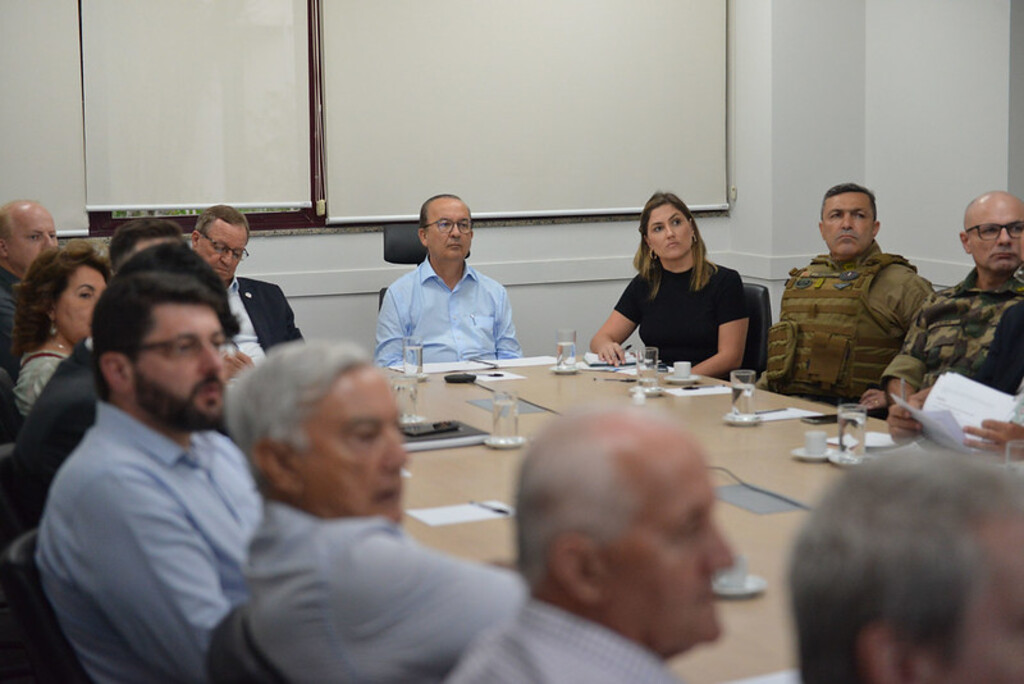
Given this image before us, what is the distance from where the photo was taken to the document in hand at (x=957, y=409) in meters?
3.02

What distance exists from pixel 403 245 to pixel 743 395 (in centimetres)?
264

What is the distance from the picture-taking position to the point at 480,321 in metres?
5.38

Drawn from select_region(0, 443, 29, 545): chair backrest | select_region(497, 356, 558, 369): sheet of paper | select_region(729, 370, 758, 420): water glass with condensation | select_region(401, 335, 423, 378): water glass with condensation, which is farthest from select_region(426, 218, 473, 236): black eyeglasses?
select_region(0, 443, 29, 545): chair backrest

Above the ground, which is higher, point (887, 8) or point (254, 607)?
point (887, 8)

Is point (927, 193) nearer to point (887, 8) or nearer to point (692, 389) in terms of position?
point (887, 8)

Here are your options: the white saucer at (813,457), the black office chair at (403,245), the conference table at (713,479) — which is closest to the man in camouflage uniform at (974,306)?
the conference table at (713,479)

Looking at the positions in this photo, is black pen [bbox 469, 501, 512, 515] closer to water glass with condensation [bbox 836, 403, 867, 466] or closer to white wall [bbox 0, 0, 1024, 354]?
water glass with condensation [bbox 836, 403, 867, 466]

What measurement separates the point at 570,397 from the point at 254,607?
2.52m

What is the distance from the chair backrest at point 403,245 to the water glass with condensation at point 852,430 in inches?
122

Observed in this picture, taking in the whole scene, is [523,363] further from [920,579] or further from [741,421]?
[920,579]

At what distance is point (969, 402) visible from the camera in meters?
3.12

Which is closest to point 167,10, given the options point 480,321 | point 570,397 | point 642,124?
point 480,321

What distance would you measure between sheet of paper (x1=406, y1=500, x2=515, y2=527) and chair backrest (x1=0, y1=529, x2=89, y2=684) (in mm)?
805

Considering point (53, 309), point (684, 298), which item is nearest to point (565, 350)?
point (684, 298)
